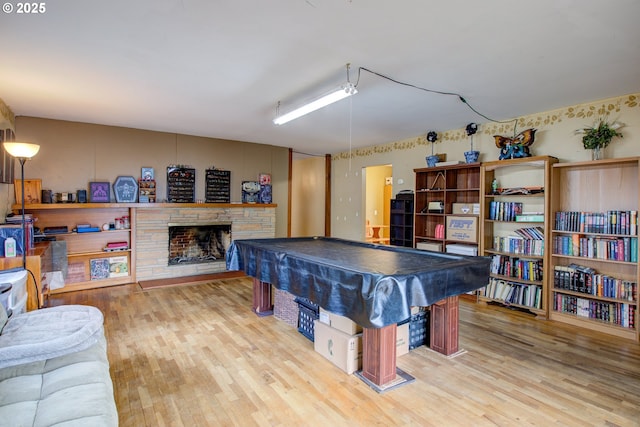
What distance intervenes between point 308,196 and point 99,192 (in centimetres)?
Result: 500

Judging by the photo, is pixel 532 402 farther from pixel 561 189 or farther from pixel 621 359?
pixel 561 189

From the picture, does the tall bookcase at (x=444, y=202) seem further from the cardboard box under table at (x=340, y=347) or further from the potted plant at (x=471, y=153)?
the cardboard box under table at (x=340, y=347)

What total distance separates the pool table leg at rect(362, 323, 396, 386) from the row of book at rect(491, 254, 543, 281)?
2506mm

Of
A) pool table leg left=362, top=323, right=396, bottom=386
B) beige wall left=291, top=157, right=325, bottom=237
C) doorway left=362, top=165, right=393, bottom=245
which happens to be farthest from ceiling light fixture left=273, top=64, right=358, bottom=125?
doorway left=362, top=165, right=393, bottom=245

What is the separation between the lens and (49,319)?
2219 mm

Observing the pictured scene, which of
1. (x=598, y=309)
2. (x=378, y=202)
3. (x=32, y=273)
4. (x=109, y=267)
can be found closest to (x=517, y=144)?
(x=598, y=309)

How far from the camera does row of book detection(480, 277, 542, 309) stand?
4.09 m

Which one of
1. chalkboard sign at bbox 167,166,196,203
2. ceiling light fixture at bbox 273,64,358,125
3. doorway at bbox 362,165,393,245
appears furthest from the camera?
doorway at bbox 362,165,393,245

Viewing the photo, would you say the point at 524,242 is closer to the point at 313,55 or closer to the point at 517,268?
the point at 517,268

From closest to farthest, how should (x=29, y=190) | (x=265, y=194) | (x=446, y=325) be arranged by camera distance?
(x=446, y=325) → (x=29, y=190) → (x=265, y=194)

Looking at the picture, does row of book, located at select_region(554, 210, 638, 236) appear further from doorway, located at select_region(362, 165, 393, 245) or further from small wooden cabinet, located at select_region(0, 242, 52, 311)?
small wooden cabinet, located at select_region(0, 242, 52, 311)

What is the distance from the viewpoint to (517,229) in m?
4.47

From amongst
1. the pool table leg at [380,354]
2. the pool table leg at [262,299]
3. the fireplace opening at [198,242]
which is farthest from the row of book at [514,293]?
the fireplace opening at [198,242]

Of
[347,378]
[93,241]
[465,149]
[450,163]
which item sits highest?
[465,149]
